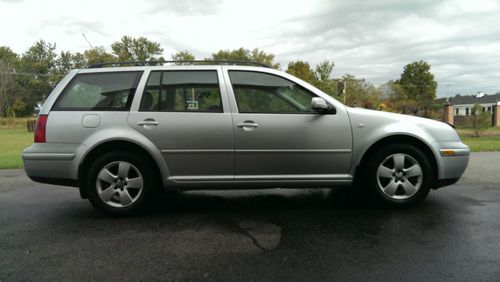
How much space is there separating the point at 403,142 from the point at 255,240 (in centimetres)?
218

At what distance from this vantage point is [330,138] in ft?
12.3

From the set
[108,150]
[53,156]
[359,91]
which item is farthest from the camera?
[359,91]

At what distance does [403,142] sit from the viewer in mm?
3865

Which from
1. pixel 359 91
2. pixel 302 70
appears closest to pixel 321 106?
pixel 302 70

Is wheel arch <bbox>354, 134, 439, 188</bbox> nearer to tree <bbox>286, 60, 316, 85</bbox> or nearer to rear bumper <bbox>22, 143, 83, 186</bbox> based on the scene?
rear bumper <bbox>22, 143, 83, 186</bbox>

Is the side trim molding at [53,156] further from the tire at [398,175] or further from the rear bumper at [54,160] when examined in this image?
the tire at [398,175]

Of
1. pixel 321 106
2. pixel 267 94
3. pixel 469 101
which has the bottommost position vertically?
pixel 321 106

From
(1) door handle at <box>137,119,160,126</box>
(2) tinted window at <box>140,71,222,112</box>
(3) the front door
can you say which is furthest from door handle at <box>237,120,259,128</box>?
(1) door handle at <box>137,119,160,126</box>

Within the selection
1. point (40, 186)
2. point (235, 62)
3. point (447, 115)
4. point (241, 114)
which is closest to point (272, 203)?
point (241, 114)

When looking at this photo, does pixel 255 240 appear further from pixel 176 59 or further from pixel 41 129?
pixel 176 59

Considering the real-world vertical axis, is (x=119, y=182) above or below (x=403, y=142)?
below

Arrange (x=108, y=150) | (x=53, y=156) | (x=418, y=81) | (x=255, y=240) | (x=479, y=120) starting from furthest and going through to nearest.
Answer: (x=418, y=81) → (x=479, y=120) → (x=108, y=150) → (x=53, y=156) → (x=255, y=240)

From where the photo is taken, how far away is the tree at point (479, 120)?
52.9 feet

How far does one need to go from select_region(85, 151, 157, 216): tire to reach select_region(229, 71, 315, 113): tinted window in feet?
4.43
